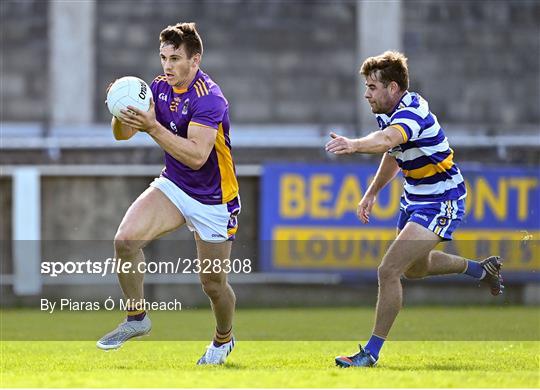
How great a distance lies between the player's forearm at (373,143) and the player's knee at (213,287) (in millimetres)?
1307

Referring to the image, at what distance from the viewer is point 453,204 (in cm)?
837

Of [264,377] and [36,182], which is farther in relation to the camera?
[36,182]

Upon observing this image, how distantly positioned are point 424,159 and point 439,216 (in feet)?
1.28

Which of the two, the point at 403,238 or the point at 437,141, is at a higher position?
the point at 437,141

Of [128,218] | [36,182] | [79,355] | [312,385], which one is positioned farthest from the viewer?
[36,182]

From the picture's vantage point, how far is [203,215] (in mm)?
8125

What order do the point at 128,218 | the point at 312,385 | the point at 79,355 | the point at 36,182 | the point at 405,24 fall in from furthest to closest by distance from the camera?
the point at 405,24 → the point at 36,182 → the point at 79,355 → the point at 128,218 → the point at 312,385

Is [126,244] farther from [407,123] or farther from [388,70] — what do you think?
[388,70]

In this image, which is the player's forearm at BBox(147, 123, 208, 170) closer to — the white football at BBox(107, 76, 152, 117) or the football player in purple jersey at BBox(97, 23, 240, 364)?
the football player in purple jersey at BBox(97, 23, 240, 364)

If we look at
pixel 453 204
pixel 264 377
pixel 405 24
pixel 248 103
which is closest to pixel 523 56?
pixel 405 24

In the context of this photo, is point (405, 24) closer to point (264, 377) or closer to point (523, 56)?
point (523, 56)

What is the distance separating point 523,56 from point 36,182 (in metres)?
8.10

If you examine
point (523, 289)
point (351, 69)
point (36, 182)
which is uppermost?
point (351, 69)

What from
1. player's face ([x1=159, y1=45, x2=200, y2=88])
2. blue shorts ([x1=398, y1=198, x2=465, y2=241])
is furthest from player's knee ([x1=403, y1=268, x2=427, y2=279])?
player's face ([x1=159, y1=45, x2=200, y2=88])
